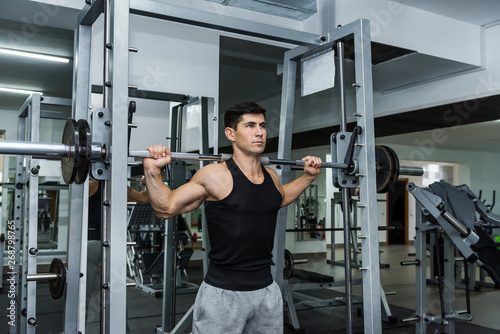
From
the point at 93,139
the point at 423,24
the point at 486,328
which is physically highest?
the point at 423,24

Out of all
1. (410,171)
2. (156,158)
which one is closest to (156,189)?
(156,158)

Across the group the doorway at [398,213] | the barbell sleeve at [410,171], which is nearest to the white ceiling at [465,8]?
the barbell sleeve at [410,171]

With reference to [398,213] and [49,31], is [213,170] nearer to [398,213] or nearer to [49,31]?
[49,31]

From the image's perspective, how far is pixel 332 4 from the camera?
11.7 feet

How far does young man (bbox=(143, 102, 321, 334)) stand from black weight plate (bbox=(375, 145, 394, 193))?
603 mm

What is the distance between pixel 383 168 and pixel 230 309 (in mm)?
988

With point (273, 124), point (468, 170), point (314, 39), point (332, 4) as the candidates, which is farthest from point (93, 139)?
point (468, 170)

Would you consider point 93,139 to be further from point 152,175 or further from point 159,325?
point 159,325

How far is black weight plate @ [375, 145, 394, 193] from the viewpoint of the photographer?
2096mm

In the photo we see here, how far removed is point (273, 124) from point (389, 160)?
16.1 ft

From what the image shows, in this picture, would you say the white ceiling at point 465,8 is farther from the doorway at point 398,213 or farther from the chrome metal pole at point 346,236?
the doorway at point 398,213

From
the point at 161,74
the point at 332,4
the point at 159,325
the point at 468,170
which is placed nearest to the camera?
the point at 161,74

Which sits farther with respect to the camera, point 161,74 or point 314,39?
point 161,74

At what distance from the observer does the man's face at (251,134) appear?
1.78 meters
